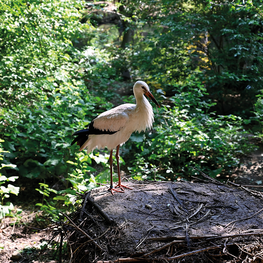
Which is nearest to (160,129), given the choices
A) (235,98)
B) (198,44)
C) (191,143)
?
(191,143)

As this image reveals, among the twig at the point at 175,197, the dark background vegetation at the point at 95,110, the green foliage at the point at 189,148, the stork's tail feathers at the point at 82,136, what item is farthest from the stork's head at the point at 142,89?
the green foliage at the point at 189,148

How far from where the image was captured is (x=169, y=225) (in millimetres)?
2645

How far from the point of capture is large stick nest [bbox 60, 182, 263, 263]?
227 cm

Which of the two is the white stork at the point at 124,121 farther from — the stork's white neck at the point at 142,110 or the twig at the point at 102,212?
the twig at the point at 102,212

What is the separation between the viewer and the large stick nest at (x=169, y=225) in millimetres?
2270

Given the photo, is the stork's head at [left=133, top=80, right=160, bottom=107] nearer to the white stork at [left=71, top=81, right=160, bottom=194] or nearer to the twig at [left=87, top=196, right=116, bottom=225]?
the white stork at [left=71, top=81, right=160, bottom=194]

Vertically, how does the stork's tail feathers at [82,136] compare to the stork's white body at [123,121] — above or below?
below

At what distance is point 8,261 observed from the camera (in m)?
3.53

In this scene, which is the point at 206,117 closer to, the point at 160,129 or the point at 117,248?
the point at 160,129

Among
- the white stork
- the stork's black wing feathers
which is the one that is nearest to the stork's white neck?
the white stork

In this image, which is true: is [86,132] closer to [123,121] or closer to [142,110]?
[123,121]

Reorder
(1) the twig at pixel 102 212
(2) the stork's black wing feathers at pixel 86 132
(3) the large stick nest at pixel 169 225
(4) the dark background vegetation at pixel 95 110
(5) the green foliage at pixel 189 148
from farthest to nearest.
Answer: (5) the green foliage at pixel 189 148 < (4) the dark background vegetation at pixel 95 110 < (2) the stork's black wing feathers at pixel 86 132 < (1) the twig at pixel 102 212 < (3) the large stick nest at pixel 169 225

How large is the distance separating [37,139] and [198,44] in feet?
19.2

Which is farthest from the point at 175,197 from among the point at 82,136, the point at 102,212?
the point at 82,136
